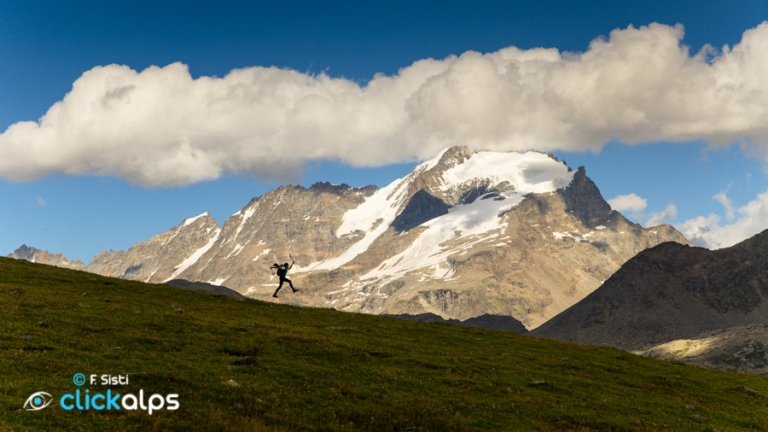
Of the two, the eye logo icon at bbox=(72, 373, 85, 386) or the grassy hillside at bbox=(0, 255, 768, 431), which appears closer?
the grassy hillside at bbox=(0, 255, 768, 431)

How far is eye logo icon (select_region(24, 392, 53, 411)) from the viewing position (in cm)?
2470

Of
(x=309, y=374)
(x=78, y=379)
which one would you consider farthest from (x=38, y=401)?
(x=309, y=374)

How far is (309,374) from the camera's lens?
34.5 meters

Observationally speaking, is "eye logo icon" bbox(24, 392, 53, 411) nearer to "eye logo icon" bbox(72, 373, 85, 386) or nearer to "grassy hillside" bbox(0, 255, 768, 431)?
"grassy hillside" bbox(0, 255, 768, 431)

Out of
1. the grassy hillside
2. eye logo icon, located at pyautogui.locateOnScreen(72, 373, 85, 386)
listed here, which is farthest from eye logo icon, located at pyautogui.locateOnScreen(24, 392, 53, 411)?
eye logo icon, located at pyautogui.locateOnScreen(72, 373, 85, 386)

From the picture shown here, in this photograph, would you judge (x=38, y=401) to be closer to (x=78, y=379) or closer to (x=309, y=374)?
(x=78, y=379)

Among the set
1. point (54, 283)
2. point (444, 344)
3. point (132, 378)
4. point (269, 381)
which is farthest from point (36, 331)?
point (444, 344)

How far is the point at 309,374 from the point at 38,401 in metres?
12.8

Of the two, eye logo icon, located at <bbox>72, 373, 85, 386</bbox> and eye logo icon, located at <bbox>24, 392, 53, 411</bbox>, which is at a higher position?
eye logo icon, located at <bbox>72, 373, 85, 386</bbox>

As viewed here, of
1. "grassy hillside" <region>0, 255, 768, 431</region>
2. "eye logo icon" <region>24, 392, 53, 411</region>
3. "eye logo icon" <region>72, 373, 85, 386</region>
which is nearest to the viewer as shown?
"eye logo icon" <region>24, 392, 53, 411</region>

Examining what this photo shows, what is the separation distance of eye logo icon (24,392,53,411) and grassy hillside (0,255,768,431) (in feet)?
0.98

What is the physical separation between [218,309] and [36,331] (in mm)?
18010

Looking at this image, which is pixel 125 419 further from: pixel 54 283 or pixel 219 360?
pixel 54 283

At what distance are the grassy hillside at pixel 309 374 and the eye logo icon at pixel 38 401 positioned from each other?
30 centimetres
